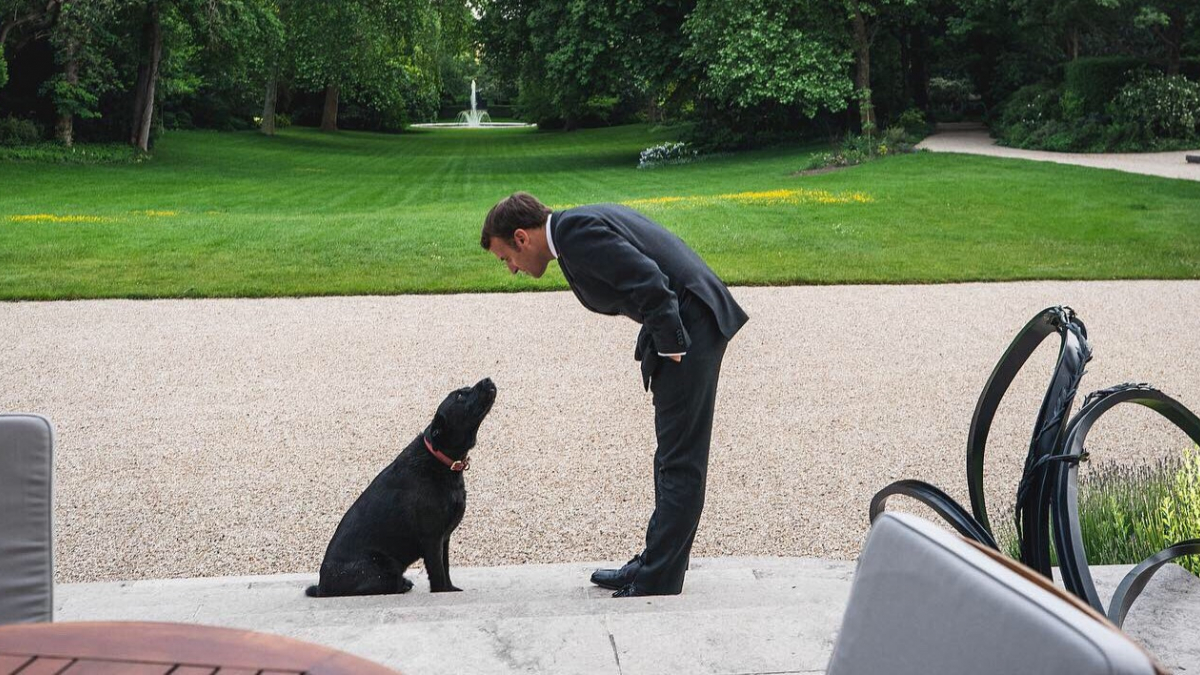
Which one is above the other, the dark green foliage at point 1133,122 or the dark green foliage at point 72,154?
the dark green foliage at point 1133,122

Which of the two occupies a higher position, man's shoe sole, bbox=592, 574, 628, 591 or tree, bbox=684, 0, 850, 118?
tree, bbox=684, 0, 850, 118

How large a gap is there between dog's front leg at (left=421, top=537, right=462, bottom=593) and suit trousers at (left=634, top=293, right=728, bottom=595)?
725 mm

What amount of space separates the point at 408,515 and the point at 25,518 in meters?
1.64

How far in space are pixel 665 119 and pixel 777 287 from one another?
36771 mm

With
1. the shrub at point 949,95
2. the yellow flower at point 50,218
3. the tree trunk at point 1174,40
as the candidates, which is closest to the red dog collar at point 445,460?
the yellow flower at point 50,218

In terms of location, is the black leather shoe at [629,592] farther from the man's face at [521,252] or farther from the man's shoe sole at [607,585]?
the man's face at [521,252]

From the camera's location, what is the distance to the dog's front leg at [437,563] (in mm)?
3986

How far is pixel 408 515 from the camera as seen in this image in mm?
3926

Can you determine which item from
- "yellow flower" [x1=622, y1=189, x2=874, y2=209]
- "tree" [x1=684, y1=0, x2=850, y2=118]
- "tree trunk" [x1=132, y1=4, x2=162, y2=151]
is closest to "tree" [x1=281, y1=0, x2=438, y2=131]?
"tree trunk" [x1=132, y1=4, x2=162, y2=151]

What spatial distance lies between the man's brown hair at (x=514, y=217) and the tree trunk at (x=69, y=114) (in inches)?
1011

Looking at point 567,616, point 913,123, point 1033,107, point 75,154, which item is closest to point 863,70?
point 913,123

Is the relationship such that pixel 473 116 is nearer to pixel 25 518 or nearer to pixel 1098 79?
pixel 1098 79

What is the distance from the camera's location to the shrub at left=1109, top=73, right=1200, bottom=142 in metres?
22.8

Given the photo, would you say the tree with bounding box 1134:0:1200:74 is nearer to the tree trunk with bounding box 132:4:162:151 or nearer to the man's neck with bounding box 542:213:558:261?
the tree trunk with bounding box 132:4:162:151
